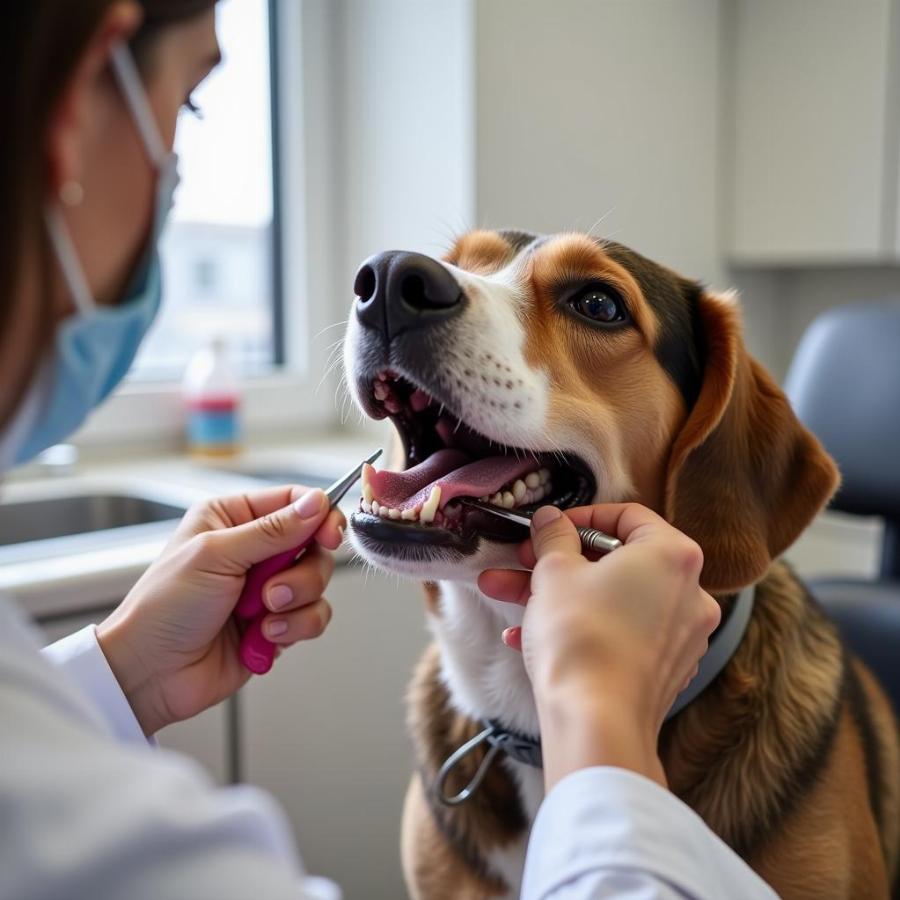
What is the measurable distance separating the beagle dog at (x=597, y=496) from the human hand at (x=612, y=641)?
0.23 metres

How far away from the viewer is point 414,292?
1019 mm

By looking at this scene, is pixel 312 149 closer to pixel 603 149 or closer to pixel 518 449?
pixel 603 149

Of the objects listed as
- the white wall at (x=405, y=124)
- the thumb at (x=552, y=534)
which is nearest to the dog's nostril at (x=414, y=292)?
the thumb at (x=552, y=534)

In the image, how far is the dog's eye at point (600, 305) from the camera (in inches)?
46.4

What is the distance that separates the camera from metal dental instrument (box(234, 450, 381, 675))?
1058 millimetres

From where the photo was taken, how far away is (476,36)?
2.14m

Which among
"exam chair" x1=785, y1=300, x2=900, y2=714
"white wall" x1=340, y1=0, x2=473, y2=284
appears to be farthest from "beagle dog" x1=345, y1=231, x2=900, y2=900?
"white wall" x1=340, y1=0, x2=473, y2=284

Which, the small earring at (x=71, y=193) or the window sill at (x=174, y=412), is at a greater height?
the small earring at (x=71, y=193)

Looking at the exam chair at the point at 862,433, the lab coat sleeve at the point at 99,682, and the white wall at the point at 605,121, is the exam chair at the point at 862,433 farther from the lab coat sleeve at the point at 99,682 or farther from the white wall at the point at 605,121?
the lab coat sleeve at the point at 99,682

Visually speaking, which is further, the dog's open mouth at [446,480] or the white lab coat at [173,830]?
the dog's open mouth at [446,480]

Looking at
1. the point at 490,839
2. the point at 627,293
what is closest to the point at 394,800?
the point at 490,839

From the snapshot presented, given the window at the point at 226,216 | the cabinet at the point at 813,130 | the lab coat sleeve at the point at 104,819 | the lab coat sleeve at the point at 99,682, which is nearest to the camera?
the lab coat sleeve at the point at 104,819

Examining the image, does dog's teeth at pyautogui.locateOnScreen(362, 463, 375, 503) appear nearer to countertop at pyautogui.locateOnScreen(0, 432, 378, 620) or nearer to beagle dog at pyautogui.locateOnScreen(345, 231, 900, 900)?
beagle dog at pyautogui.locateOnScreen(345, 231, 900, 900)

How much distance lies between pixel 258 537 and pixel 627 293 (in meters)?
0.50
